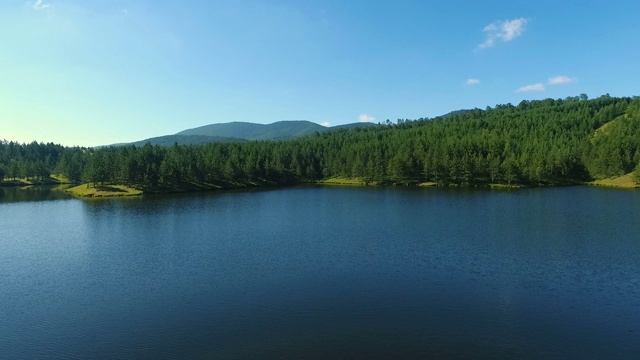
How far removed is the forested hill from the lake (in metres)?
67.5

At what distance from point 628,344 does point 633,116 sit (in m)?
176

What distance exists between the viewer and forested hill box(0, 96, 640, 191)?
125500 mm

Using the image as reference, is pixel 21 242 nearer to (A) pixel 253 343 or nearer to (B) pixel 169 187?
(A) pixel 253 343

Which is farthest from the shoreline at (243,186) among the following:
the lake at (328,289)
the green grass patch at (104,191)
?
the lake at (328,289)

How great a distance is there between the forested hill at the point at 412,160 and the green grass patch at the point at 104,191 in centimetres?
266

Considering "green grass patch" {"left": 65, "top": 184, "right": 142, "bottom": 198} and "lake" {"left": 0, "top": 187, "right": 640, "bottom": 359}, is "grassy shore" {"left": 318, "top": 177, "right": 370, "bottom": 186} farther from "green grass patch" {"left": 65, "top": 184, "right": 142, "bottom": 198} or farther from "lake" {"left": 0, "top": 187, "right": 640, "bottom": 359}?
"lake" {"left": 0, "top": 187, "right": 640, "bottom": 359}

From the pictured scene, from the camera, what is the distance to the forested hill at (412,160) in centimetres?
12550

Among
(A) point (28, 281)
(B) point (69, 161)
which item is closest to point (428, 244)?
(A) point (28, 281)

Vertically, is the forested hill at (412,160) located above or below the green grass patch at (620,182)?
above

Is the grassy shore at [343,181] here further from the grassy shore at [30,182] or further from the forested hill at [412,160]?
the grassy shore at [30,182]

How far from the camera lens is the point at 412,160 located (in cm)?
14275

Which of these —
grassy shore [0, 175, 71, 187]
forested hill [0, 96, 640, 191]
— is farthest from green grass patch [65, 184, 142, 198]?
grassy shore [0, 175, 71, 187]

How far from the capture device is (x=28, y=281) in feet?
118

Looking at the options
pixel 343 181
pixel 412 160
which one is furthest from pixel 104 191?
pixel 412 160
